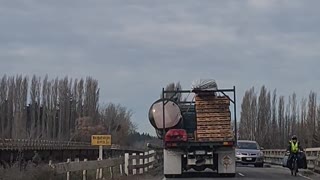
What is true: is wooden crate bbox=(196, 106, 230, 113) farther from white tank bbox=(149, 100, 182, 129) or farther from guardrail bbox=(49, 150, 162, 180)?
guardrail bbox=(49, 150, 162, 180)

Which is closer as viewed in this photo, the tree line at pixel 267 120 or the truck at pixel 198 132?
the truck at pixel 198 132

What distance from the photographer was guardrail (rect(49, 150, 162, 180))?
62.0 feet

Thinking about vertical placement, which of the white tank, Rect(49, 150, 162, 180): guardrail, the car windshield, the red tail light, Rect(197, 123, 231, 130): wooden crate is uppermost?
the white tank

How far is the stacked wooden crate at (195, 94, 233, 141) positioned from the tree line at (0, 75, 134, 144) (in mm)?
70031

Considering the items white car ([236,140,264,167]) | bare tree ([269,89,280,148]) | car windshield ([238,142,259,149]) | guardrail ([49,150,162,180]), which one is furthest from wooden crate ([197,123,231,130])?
bare tree ([269,89,280,148])

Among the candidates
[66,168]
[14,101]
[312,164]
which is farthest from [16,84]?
[66,168]

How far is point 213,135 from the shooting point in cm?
2666

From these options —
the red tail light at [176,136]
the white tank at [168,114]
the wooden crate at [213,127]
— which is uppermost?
the white tank at [168,114]

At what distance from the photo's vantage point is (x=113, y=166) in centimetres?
2591

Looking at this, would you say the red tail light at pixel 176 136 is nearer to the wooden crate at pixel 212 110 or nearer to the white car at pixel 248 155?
the wooden crate at pixel 212 110

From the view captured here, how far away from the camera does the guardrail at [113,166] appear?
1891 centimetres

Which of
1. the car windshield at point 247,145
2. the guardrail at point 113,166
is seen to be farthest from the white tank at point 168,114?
the car windshield at point 247,145

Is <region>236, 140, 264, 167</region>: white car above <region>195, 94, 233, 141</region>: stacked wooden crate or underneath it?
underneath

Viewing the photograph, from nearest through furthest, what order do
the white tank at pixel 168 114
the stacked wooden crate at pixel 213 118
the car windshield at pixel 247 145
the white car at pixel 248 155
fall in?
the stacked wooden crate at pixel 213 118 < the white tank at pixel 168 114 < the white car at pixel 248 155 < the car windshield at pixel 247 145
